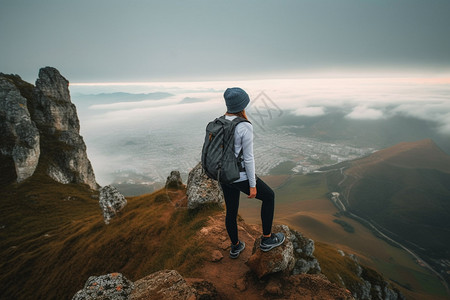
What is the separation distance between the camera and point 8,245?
121 ft

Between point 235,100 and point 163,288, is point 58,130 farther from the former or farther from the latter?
point 235,100

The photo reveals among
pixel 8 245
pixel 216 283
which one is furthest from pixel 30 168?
pixel 216 283

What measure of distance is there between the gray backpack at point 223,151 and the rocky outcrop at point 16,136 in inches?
3258

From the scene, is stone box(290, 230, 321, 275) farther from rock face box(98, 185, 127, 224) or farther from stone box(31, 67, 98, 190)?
stone box(31, 67, 98, 190)

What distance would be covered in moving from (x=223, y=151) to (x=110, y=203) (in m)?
22.8

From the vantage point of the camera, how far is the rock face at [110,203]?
23531 millimetres

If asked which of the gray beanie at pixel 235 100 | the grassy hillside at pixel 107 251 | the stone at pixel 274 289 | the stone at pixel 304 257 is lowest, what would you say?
the stone at pixel 304 257

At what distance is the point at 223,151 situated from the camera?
6395mm

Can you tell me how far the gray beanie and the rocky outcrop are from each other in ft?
273

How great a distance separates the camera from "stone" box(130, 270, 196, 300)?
6.65 meters

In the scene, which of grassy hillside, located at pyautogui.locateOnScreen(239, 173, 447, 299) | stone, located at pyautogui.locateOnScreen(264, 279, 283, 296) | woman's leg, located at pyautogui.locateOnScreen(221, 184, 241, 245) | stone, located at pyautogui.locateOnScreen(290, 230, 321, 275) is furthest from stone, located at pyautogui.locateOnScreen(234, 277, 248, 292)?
grassy hillside, located at pyautogui.locateOnScreen(239, 173, 447, 299)

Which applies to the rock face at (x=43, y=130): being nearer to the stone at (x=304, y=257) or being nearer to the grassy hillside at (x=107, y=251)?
the grassy hillside at (x=107, y=251)

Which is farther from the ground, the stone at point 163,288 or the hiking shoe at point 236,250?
the stone at point 163,288

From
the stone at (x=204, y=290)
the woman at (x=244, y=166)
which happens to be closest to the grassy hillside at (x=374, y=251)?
the stone at (x=204, y=290)
